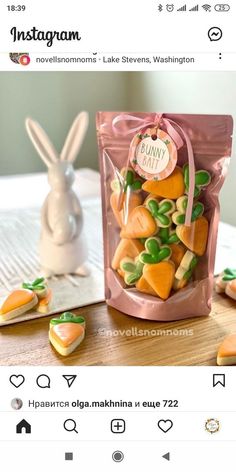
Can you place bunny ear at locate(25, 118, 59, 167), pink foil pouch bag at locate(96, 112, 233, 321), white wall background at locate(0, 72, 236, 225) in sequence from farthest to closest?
1. white wall background at locate(0, 72, 236, 225)
2. bunny ear at locate(25, 118, 59, 167)
3. pink foil pouch bag at locate(96, 112, 233, 321)

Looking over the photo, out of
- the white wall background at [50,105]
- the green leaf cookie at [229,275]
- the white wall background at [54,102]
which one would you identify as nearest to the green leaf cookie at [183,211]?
the green leaf cookie at [229,275]

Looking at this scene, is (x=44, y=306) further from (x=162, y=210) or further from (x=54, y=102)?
(x=54, y=102)

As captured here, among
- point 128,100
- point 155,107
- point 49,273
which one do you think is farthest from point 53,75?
point 49,273
